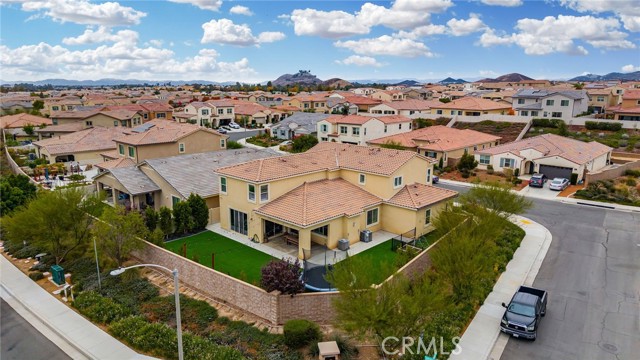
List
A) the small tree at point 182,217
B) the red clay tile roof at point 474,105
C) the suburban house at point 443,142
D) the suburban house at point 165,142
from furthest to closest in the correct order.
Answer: the red clay tile roof at point 474,105
the suburban house at point 443,142
the suburban house at point 165,142
the small tree at point 182,217

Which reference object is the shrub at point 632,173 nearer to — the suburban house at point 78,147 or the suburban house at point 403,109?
the suburban house at point 403,109

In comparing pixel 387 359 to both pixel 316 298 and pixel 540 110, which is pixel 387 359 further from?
pixel 540 110

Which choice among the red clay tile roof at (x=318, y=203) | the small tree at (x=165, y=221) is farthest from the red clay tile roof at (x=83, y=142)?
the red clay tile roof at (x=318, y=203)

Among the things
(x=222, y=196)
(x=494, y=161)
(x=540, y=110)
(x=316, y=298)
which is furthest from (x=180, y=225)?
(x=540, y=110)

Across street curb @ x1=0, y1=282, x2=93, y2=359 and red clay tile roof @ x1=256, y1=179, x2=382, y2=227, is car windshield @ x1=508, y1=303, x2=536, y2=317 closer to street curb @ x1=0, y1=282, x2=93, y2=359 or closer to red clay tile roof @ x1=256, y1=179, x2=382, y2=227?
red clay tile roof @ x1=256, y1=179, x2=382, y2=227

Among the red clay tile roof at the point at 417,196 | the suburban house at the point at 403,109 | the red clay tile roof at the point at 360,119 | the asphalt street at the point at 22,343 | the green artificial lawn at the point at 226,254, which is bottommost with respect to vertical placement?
the asphalt street at the point at 22,343

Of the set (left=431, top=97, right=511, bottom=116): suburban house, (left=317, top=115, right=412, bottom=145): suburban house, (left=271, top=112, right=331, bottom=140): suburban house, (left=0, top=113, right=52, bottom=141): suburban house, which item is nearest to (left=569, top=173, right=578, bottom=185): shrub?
(left=317, top=115, right=412, bottom=145): suburban house

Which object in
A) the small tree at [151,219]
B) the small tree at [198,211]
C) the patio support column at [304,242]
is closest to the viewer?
the patio support column at [304,242]
